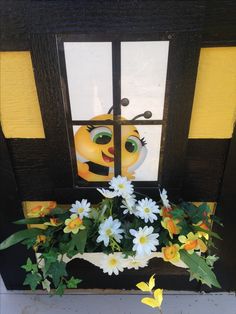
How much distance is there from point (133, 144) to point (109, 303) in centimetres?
89

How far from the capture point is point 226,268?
1.65 metres

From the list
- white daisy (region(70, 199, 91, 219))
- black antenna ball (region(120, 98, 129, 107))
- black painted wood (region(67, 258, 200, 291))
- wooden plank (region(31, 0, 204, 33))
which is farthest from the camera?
black painted wood (region(67, 258, 200, 291))

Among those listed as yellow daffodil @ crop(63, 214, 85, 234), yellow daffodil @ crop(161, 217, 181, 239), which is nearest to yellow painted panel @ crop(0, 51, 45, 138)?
yellow daffodil @ crop(63, 214, 85, 234)

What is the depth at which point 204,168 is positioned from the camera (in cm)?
141

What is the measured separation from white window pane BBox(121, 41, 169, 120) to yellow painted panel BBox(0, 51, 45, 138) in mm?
356

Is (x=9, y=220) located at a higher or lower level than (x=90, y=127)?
lower

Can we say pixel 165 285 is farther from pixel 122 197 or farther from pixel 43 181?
pixel 43 181

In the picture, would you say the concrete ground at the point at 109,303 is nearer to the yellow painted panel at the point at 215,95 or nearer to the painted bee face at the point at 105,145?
the painted bee face at the point at 105,145

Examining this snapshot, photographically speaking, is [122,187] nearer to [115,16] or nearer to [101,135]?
[101,135]

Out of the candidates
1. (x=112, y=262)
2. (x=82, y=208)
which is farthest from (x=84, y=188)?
(x=112, y=262)

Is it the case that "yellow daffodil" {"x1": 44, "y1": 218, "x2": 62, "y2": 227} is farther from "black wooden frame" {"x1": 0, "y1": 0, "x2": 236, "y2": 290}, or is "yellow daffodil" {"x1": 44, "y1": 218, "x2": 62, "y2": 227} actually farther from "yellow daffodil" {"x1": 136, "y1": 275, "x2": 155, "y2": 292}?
"yellow daffodil" {"x1": 136, "y1": 275, "x2": 155, "y2": 292}

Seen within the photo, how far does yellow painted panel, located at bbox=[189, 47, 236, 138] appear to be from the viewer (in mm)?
1167

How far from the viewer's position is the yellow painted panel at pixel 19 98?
1188 mm

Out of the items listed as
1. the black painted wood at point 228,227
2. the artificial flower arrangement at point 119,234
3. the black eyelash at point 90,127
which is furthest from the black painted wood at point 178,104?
the black eyelash at point 90,127
